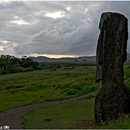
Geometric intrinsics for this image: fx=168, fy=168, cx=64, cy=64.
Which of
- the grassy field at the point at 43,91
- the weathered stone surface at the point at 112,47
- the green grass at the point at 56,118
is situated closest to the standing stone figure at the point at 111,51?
the weathered stone surface at the point at 112,47

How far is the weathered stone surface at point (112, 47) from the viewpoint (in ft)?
29.5

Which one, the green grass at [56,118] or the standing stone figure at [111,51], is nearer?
the standing stone figure at [111,51]

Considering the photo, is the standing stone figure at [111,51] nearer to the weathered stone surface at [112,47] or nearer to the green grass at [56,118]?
the weathered stone surface at [112,47]

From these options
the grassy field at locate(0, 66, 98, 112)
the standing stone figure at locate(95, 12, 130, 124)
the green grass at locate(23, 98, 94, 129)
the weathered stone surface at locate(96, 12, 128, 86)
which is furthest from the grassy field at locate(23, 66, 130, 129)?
the grassy field at locate(0, 66, 98, 112)

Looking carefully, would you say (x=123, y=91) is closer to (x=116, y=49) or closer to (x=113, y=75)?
(x=113, y=75)

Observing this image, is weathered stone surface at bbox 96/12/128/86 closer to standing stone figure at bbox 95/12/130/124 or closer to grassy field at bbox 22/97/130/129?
standing stone figure at bbox 95/12/130/124

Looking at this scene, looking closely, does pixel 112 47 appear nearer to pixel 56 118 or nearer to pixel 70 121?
pixel 70 121

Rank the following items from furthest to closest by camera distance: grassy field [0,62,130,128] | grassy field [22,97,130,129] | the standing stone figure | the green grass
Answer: grassy field [0,62,130,128], the green grass, the standing stone figure, grassy field [22,97,130,129]

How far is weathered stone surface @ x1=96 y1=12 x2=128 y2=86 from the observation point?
8.98 m

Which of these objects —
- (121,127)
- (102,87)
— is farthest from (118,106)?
(121,127)

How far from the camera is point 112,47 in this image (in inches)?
358

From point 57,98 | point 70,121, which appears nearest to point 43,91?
point 57,98

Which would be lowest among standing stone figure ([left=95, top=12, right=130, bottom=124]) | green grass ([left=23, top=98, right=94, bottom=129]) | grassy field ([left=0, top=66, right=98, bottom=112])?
grassy field ([left=0, top=66, right=98, bottom=112])

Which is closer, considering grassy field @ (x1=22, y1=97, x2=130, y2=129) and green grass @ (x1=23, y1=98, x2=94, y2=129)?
grassy field @ (x1=22, y1=97, x2=130, y2=129)
